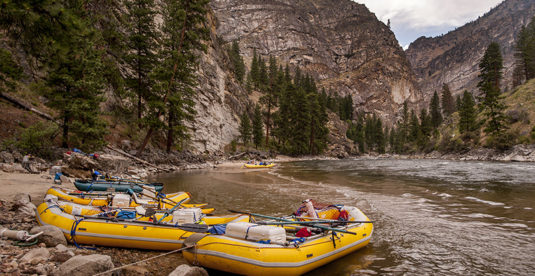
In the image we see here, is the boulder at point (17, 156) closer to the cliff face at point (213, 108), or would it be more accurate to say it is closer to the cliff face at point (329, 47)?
the cliff face at point (213, 108)

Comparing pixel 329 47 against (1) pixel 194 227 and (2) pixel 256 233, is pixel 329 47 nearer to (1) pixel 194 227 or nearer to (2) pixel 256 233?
(1) pixel 194 227

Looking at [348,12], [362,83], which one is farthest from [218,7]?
[348,12]

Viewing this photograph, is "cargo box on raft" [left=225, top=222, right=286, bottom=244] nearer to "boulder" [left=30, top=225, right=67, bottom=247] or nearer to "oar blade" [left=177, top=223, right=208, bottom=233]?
"oar blade" [left=177, top=223, right=208, bottom=233]

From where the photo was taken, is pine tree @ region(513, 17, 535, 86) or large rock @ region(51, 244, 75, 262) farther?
pine tree @ region(513, 17, 535, 86)

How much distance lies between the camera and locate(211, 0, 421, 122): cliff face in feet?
469

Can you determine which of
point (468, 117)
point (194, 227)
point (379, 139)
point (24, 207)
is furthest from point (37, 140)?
point (379, 139)

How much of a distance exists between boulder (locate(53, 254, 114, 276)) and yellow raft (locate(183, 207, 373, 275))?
4.78ft

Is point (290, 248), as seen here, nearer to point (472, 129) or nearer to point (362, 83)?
point (472, 129)

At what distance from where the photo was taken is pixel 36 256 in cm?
426

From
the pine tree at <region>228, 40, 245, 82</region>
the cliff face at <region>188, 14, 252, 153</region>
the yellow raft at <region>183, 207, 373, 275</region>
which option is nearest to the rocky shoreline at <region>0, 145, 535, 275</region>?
the yellow raft at <region>183, 207, 373, 275</region>

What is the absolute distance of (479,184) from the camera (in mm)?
15492

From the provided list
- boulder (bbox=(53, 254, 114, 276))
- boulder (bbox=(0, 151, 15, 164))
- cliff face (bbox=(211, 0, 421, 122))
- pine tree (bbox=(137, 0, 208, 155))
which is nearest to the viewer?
boulder (bbox=(53, 254, 114, 276))

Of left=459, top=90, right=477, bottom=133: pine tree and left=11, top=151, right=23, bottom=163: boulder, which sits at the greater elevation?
left=459, top=90, right=477, bottom=133: pine tree

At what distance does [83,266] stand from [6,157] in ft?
45.5
